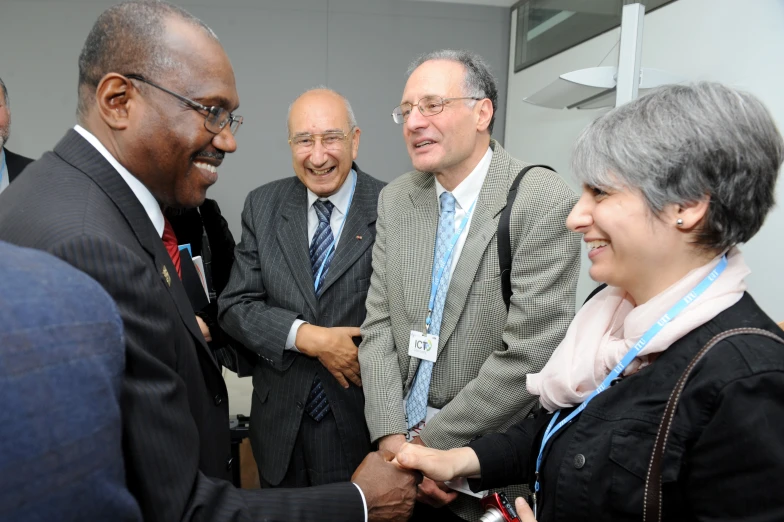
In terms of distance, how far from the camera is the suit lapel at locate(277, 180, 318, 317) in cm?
197

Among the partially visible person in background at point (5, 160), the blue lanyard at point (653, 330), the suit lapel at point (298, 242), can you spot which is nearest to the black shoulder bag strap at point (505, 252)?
the blue lanyard at point (653, 330)

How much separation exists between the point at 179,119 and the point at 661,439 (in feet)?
3.68

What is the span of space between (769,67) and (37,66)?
5.17m

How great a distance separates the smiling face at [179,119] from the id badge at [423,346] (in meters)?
0.82

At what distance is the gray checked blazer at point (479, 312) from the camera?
1.52 metres

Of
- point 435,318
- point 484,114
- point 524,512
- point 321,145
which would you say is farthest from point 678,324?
point 321,145

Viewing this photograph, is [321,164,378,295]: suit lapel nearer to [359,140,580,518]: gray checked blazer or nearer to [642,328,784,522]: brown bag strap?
[359,140,580,518]: gray checked blazer

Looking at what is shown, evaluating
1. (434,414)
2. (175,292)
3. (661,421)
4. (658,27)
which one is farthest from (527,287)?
(658,27)

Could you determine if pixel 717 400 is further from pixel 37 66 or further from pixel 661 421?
pixel 37 66

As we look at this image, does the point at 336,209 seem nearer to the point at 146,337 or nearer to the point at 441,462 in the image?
the point at 441,462

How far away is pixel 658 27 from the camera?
3102 millimetres

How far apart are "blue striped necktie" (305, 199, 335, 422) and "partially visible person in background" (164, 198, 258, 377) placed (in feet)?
1.31

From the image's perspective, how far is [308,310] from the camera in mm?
1966

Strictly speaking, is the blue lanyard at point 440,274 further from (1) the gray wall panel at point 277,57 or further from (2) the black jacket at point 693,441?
(1) the gray wall panel at point 277,57
